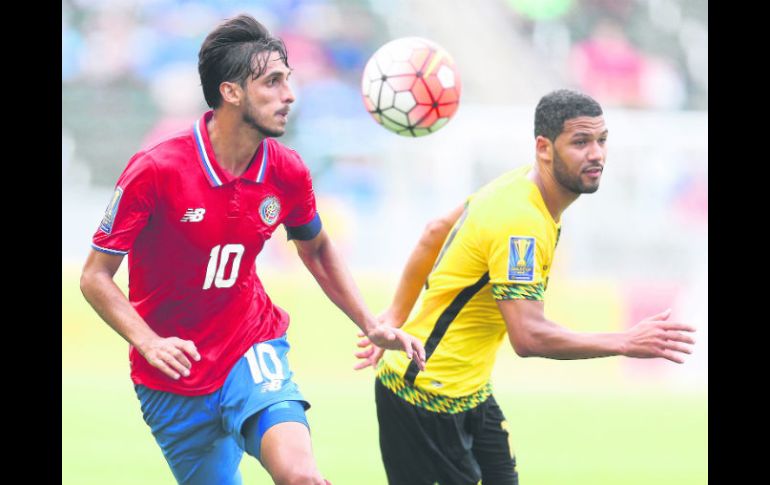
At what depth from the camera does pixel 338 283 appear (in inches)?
220

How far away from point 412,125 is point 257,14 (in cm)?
1131

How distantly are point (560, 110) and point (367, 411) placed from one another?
6837 mm

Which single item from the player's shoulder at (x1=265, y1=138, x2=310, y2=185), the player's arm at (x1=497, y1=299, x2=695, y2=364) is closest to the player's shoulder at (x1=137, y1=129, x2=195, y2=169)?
the player's shoulder at (x1=265, y1=138, x2=310, y2=185)

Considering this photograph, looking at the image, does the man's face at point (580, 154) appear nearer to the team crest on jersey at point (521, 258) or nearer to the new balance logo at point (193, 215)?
the team crest on jersey at point (521, 258)

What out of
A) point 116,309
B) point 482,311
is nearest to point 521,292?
point 482,311

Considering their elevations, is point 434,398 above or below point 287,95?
below

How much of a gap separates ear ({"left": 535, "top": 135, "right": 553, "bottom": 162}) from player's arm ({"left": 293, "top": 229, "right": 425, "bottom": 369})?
1156 mm

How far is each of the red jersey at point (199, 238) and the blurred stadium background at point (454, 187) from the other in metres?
3.87

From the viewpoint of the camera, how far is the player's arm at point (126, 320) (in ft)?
15.1

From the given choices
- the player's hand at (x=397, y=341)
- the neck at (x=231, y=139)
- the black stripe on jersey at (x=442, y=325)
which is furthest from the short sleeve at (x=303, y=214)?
the black stripe on jersey at (x=442, y=325)

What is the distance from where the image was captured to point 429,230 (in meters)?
5.93

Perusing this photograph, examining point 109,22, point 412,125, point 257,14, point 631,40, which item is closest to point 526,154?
point 631,40

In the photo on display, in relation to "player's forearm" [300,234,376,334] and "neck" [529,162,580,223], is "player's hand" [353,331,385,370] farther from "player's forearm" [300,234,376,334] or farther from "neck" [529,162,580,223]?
"neck" [529,162,580,223]

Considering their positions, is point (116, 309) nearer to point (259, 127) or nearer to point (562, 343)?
point (259, 127)
